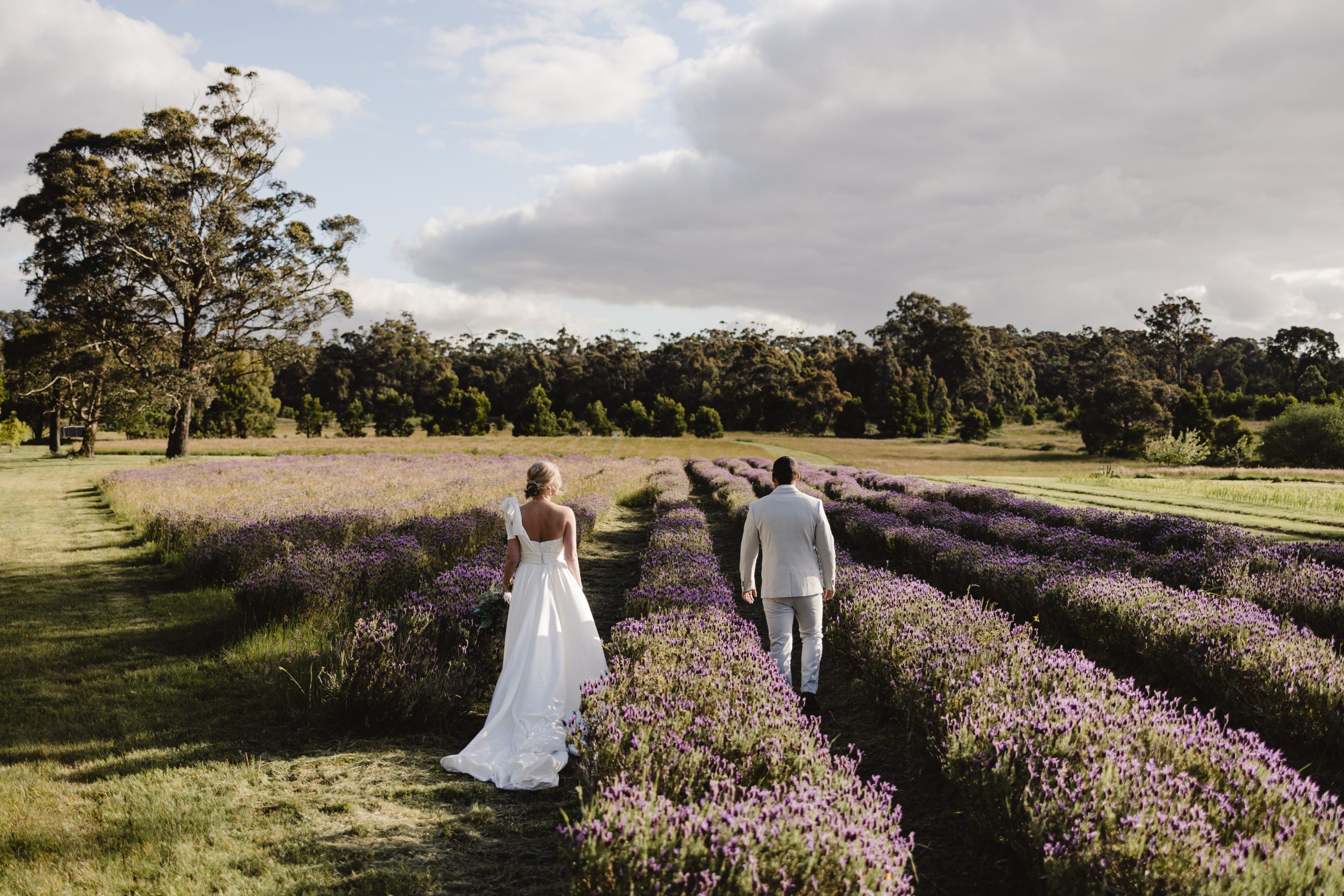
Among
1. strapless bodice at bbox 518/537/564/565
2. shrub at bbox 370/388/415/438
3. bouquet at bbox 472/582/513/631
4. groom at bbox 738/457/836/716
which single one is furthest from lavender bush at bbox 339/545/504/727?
shrub at bbox 370/388/415/438

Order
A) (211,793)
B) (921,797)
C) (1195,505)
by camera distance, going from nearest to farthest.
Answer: (211,793), (921,797), (1195,505)

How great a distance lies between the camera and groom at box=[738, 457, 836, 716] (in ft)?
18.2

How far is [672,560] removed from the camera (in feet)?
28.0

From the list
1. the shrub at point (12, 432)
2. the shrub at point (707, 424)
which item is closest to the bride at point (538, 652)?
the shrub at point (12, 432)

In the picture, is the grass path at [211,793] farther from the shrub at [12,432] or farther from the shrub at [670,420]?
the shrub at [670,420]

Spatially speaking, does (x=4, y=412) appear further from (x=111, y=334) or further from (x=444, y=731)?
(x=444, y=731)

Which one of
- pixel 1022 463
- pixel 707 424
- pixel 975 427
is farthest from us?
pixel 707 424

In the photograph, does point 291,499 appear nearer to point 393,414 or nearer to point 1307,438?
point 1307,438

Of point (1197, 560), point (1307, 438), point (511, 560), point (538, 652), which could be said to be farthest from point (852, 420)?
point (538, 652)

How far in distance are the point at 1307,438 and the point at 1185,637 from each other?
42291 mm

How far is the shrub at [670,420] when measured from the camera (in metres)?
63.5

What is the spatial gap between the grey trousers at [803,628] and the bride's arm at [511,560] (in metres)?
1.97

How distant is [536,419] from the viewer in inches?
2459

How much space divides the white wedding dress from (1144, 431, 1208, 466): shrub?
44.4 metres
